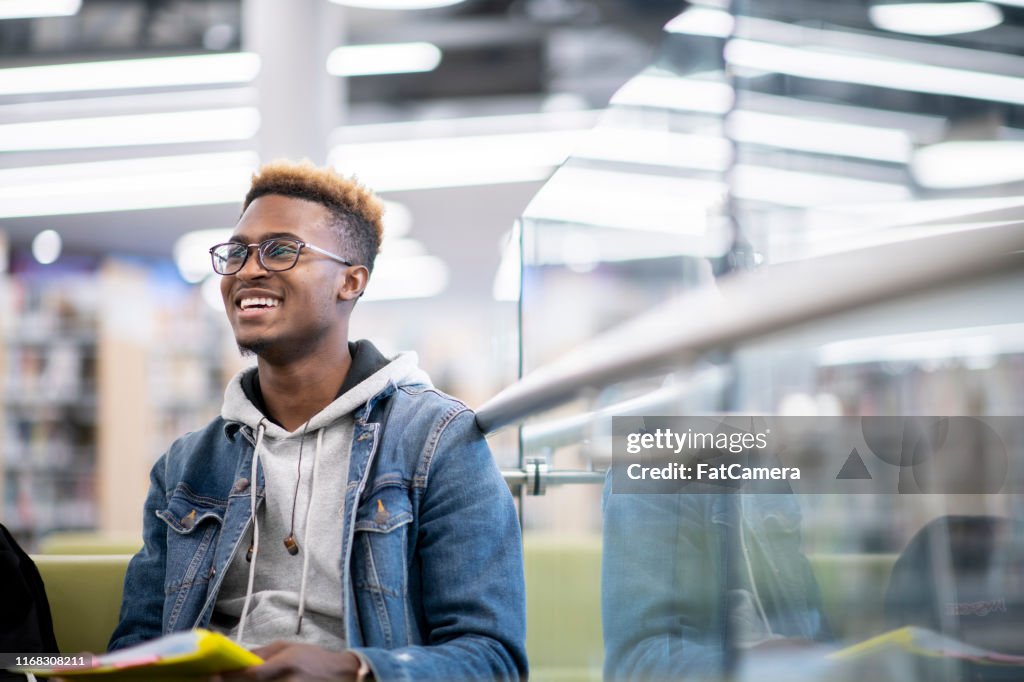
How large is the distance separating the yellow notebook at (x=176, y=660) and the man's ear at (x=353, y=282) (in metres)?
0.80

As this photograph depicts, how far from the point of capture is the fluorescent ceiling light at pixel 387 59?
20.0 feet

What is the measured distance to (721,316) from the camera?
58 cm

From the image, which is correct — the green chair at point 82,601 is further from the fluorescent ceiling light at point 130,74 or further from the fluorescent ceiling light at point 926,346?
the fluorescent ceiling light at point 130,74

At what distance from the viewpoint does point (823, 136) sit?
959 mm

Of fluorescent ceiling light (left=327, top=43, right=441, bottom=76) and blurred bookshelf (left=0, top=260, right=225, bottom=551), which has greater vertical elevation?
fluorescent ceiling light (left=327, top=43, right=441, bottom=76)

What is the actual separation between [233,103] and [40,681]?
5.09 metres

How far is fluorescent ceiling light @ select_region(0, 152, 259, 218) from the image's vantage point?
696 centimetres

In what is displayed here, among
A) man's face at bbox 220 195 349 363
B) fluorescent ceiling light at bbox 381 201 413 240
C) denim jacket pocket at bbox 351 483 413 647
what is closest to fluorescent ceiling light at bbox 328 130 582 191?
fluorescent ceiling light at bbox 381 201 413 240

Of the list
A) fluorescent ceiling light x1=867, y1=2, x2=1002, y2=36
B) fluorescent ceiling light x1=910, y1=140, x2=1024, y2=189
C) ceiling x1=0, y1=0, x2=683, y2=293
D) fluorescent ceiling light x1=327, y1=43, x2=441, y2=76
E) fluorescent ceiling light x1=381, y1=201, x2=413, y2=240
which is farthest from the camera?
fluorescent ceiling light x1=381, y1=201, x2=413, y2=240

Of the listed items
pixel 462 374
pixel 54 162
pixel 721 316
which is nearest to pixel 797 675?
pixel 721 316

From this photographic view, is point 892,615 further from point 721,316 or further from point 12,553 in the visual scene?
point 12,553

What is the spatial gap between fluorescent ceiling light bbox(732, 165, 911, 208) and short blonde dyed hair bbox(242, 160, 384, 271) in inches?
39.2

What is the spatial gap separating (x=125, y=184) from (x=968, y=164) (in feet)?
23.8

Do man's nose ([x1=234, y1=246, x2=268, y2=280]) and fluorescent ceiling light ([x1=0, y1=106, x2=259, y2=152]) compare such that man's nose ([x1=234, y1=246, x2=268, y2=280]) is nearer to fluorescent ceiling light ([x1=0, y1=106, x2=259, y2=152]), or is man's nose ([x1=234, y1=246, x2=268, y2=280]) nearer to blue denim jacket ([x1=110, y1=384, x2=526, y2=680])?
blue denim jacket ([x1=110, y1=384, x2=526, y2=680])
